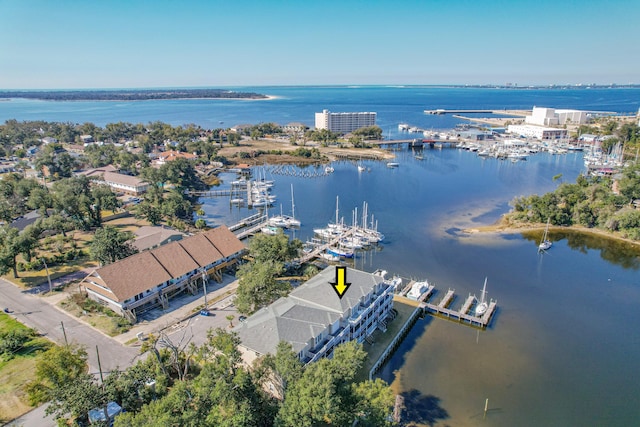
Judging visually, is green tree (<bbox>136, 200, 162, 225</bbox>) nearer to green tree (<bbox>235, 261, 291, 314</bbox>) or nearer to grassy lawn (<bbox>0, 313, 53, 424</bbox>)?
grassy lawn (<bbox>0, 313, 53, 424</bbox>)

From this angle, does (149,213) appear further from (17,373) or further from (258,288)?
(258,288)

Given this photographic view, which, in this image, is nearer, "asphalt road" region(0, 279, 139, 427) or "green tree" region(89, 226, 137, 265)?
"asphalt road" region(0, 279, 139, 427)

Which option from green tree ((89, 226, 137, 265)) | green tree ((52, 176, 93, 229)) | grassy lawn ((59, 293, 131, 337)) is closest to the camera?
grassy lawn ((59, 293, 131, 337))

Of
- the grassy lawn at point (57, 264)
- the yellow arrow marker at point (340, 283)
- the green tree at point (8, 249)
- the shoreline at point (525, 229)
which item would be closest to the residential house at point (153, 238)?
the grassy lawn at point (57, 264)

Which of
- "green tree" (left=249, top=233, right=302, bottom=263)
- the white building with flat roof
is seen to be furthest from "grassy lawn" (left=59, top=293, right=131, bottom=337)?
the white building with flat roof

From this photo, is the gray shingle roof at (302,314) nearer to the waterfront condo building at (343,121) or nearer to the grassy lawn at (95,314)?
the grassy lawn at (95,314)

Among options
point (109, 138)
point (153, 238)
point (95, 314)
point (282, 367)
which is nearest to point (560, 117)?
point (153, 238)
